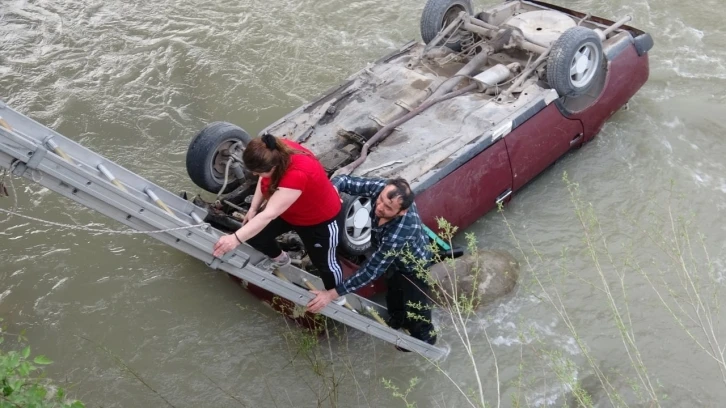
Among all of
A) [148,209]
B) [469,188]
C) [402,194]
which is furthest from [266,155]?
[469,188]

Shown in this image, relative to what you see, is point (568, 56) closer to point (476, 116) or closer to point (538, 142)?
point (538, 142)

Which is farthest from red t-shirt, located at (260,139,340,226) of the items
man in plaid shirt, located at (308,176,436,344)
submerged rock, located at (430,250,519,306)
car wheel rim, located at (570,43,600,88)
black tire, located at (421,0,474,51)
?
black tire, located at (421,0,474,51)

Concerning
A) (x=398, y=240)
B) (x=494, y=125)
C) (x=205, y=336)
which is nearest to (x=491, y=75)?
(x=494, y=125)

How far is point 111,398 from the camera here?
5.59 meters

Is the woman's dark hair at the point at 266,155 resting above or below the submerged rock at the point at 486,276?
above

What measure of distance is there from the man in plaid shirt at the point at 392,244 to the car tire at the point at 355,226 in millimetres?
206

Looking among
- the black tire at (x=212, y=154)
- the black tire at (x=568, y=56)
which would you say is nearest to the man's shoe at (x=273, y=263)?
the black tire at (x=212, y=154)

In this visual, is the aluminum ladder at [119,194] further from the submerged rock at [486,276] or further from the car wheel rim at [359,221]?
the submerged rock at [486,276]

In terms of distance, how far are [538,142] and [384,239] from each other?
7.98 feet

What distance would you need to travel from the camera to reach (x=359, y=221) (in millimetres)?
5285

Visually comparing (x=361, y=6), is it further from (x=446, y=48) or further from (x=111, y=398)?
(x=111, y=398)

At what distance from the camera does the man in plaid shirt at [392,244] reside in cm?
442

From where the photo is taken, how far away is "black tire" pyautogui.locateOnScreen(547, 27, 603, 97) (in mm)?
6203

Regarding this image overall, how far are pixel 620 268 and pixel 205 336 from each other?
12.0 ft
